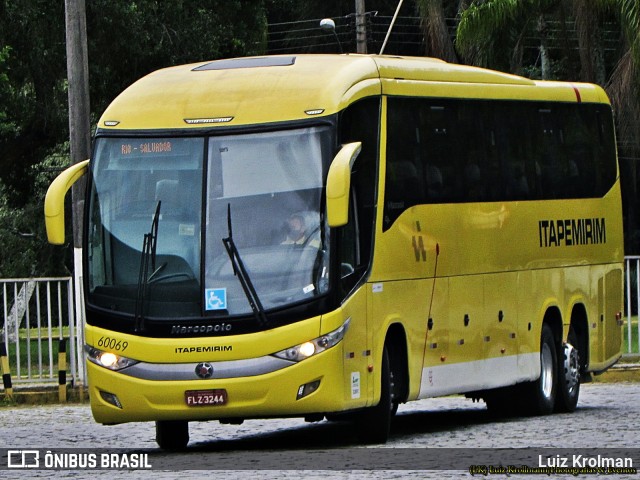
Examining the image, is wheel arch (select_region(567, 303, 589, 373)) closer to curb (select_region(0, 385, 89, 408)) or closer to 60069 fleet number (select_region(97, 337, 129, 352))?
curb (select_region(0, 385, 89, 408))

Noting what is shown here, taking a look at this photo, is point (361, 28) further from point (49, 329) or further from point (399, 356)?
point (399, 356)

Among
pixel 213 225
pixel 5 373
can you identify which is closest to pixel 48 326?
pixel 5 373

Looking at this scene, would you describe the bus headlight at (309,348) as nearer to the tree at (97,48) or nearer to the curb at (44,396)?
the curb at (44,396)

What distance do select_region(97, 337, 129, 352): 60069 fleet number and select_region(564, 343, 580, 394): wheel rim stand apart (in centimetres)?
679

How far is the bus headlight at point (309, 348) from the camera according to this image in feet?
48.3

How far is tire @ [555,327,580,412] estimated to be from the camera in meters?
20.1

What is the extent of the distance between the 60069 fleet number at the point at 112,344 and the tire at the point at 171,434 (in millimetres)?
1034

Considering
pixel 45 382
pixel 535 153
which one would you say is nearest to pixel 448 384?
pixel 535 153

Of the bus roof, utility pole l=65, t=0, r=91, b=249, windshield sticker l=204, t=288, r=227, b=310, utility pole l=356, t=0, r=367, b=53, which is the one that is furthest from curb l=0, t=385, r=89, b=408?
utility pole l=356, t=0, r=367, b=53

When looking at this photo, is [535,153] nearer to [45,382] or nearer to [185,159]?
[185,159]

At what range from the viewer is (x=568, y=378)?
2038 centimetres

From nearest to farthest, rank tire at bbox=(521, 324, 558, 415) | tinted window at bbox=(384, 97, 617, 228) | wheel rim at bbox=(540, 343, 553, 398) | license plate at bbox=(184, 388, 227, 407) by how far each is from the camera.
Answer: license plate at bbox=(184, 388, 227, 407)
tinted window at bbox=(384, 97, 617, 228)
tire at bbox=(521, 324, 558, 415)
wheel rim at bbox=(540, 343, 553, 398)

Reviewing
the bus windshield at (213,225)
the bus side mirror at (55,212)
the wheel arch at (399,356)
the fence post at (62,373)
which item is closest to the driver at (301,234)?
the bus windshield at (213,225)

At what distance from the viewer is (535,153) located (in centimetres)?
1962
